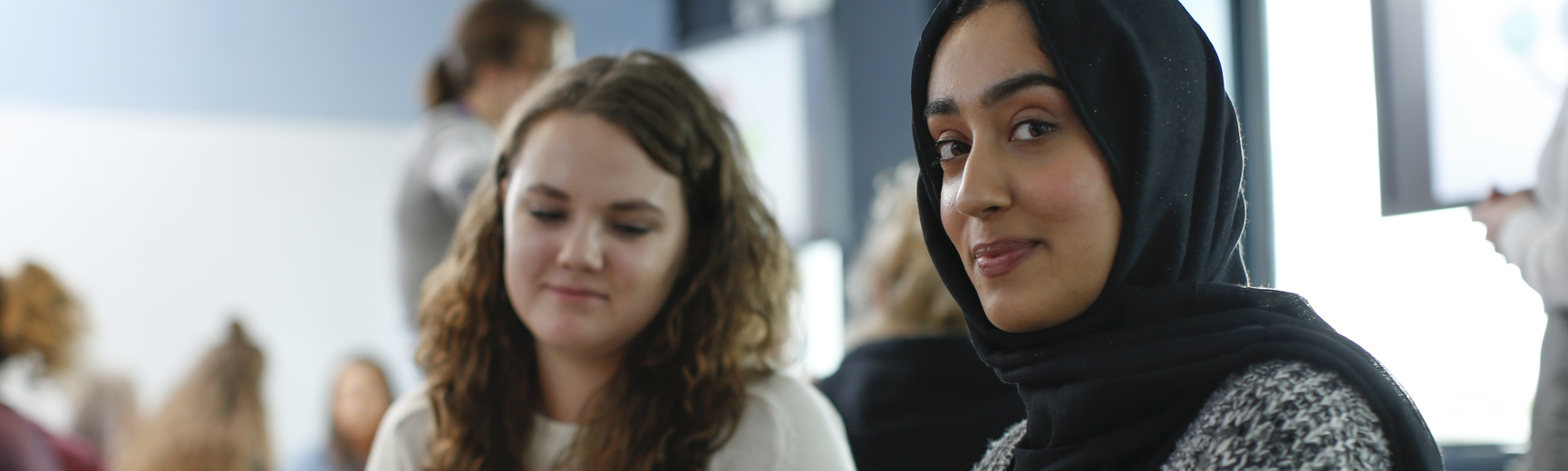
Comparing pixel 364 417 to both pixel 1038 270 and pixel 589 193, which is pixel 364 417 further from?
pixel 1038 270

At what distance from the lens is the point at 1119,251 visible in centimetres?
90

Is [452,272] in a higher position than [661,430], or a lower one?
higher

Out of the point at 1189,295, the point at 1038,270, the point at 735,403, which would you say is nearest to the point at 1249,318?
the point at 1189,295

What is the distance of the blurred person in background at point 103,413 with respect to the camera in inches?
133

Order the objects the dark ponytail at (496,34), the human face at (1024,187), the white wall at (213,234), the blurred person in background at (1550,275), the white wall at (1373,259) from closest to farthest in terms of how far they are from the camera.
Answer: the human face at (1024,187)
the blurred person in background at (1550,275)
the white wall at (1373,259)
the dark ponytail at (496,34)
the white wall at (213,234)

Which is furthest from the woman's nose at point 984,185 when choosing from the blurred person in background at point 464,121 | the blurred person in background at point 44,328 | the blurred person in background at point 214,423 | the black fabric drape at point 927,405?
the blurred person in background at point 214,423

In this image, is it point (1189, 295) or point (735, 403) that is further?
point (735, 403)

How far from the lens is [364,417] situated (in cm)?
331

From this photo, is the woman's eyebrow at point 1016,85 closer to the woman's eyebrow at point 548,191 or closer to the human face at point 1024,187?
the human face at point 1024,187

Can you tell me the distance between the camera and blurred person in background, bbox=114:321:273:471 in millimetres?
2682

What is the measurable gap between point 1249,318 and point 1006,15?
12.4 inches

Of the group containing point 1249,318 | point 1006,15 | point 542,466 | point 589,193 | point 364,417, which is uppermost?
point 1006,15

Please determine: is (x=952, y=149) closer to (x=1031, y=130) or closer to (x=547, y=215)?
(x=1031, y=130)

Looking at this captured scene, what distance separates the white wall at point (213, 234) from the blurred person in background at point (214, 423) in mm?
957
